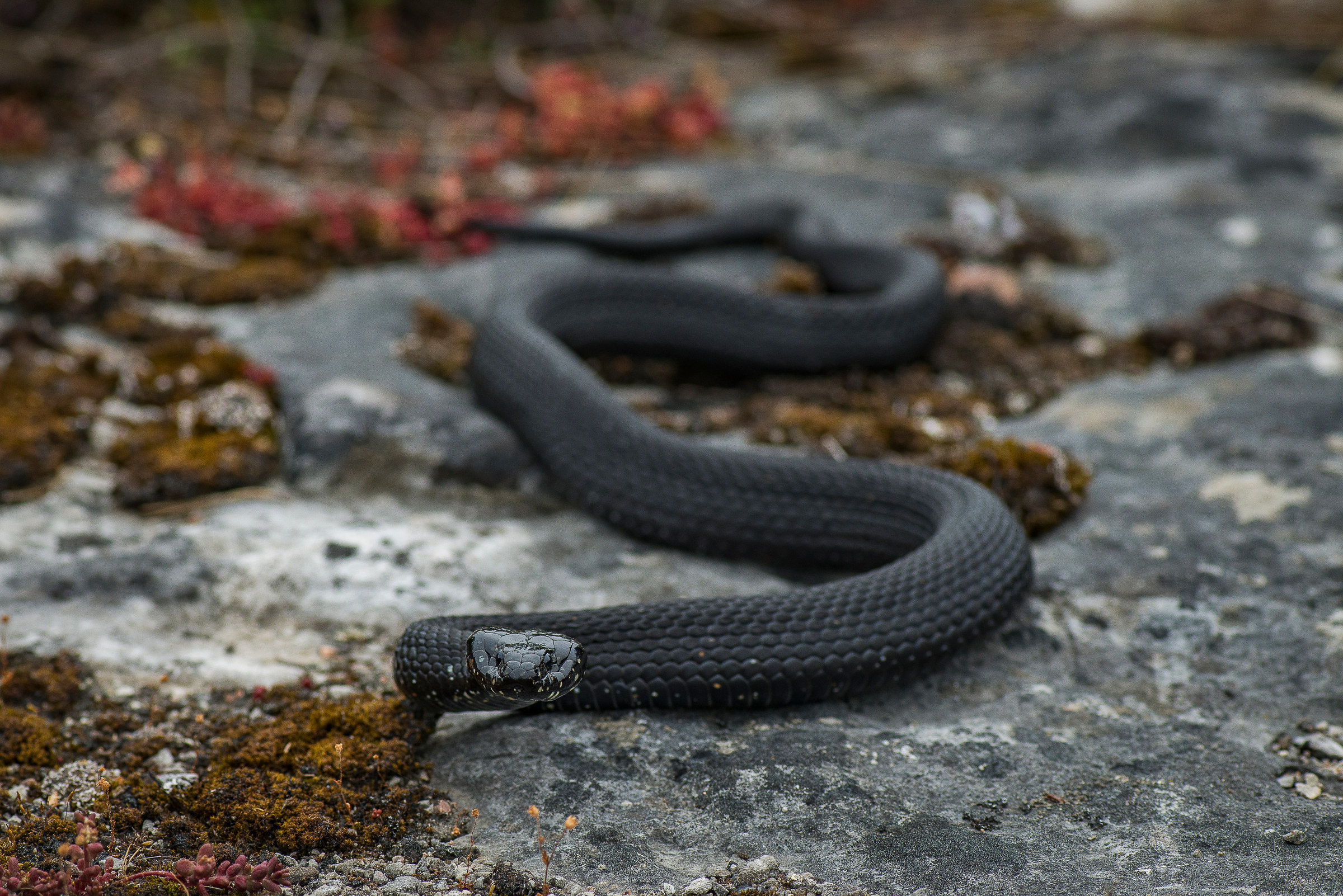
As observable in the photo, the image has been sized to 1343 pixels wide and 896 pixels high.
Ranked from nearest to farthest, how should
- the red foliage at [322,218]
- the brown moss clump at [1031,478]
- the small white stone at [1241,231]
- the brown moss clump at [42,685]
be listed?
the brown moss clump at [42,685], the brown moss clump at [1031,478], the small white stone at [1241,231], the red foliage at [322,218]

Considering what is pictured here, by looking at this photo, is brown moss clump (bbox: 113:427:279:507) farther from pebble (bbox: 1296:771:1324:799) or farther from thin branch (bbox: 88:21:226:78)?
thin branch (bbox: 88:21:226:78)

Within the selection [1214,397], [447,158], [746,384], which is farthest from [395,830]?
[447,158]

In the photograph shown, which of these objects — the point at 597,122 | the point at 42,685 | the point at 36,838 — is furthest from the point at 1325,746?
the point at 597,122

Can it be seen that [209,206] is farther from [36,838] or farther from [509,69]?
[36,838]

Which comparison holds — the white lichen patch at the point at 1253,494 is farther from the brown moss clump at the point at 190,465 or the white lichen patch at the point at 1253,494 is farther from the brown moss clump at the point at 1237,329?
the brown moss clump at the point at 190,465

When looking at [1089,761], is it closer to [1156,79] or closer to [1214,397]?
[1214,397]

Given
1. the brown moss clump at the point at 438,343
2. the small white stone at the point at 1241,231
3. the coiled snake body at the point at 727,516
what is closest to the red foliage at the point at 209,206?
the brown moss clump at the point at 438,343
